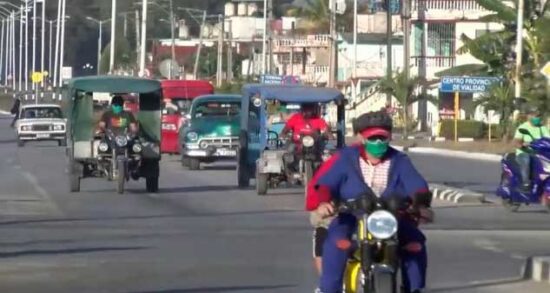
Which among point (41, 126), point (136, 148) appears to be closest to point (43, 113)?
point (41, 126)

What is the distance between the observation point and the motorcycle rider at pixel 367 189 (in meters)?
10.1

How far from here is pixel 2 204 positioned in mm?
26281

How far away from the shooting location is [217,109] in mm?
38000

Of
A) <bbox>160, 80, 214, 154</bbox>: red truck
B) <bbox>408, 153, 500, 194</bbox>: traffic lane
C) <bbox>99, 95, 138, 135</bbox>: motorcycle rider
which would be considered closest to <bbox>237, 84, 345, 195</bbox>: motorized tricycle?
<bbox>99, 95, 138, 135</bbox>: motorcycle rider

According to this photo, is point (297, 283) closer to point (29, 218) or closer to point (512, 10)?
point (29, 218)

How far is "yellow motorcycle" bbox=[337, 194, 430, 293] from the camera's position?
978cm

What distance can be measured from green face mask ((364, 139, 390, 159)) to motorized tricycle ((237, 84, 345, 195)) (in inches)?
645

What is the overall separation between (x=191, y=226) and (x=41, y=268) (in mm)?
5786

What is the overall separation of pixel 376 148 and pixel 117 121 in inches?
723

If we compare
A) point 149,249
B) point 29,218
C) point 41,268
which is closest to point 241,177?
point 29,218

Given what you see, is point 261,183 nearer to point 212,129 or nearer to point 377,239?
point 212,129

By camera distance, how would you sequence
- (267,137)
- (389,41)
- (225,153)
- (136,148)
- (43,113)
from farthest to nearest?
(389,41), (43,113), (225,153), (267,137), (136,148)

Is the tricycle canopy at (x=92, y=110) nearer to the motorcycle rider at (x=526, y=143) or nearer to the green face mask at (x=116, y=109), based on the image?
the green face mask at (x=116, y=109)

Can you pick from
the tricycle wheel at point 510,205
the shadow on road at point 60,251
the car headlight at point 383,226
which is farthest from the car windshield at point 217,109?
the car headlight at point 383,226
